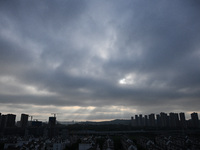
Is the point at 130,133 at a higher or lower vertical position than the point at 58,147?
lower

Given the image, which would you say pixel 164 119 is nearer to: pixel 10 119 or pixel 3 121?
pixel 10 119

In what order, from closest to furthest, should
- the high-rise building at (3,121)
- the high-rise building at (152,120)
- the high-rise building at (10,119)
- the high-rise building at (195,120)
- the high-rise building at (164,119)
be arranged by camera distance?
the high-rise building at (3,121) → the high-rise building at (10,119) → the high-rise building at (195,120) → the high-rise building at (164,119) → the high-rise building at (152,120)

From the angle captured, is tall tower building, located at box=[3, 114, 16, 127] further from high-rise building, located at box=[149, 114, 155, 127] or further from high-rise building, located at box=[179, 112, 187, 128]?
high-rise building, located at box=[179, 112, 187, 128]

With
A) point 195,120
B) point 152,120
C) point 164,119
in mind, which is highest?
point 164,119

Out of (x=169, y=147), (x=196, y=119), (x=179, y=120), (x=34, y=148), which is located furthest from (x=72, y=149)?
(x=196, y=119)

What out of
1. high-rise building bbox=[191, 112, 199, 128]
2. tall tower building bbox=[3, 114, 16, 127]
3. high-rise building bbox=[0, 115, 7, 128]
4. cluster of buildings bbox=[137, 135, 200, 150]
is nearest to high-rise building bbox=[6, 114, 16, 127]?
tall tower building bbox=[3, 114, 16, 127]

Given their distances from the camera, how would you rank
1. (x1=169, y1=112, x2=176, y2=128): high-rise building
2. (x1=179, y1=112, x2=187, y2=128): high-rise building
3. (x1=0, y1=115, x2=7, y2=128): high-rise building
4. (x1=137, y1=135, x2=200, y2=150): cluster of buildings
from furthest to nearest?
(x1=169, y1=112, x2=176, y2=128): high-rise building → (x1=179, y1=112, x2=187, y2=128): high-rise building → (x1=0, y1=115, x2=7, y2=128): high-rise building → (x1=137, y1=135, x2=200, y2=150): cluster of buildings

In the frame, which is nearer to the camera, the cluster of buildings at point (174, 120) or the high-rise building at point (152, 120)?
the cluster of buildings at point (174, 120)

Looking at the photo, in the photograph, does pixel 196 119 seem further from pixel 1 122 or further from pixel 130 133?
pixel 1 122

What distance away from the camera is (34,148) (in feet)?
131

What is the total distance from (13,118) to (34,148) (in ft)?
290

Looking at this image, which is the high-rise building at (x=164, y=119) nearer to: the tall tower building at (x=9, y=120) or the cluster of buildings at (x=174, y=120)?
the cluster of buildings at (x=174, y=120)

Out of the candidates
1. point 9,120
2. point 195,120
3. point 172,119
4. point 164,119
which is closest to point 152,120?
point 164,119

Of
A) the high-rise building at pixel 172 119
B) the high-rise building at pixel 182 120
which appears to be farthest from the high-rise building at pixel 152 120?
the high-rise building at pixel 182 120
